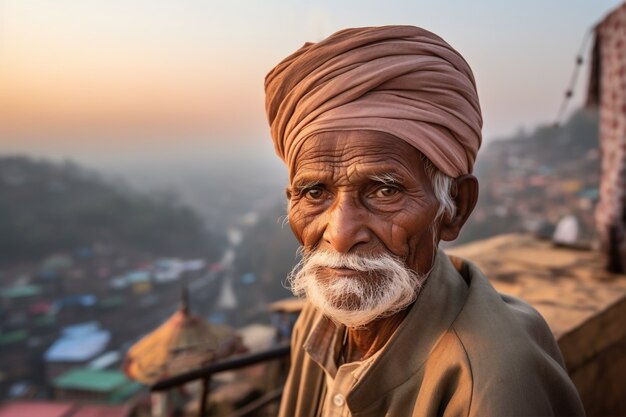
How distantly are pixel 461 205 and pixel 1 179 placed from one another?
120 ft

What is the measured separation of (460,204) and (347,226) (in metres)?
0.39

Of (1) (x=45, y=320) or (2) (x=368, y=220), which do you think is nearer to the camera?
(2) (x=368, y=220)

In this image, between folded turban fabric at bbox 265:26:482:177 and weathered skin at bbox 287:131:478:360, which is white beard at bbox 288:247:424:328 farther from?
folded turban fabric at bbox 265:26:482:177

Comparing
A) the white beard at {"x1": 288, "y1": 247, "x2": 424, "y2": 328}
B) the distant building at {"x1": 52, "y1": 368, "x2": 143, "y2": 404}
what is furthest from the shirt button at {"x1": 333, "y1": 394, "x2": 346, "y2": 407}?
the distant building at {"x1": 52, "y1": 368, "x2": 143, "y2": 404}

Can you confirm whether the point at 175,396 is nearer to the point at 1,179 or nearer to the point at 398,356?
the point at 398,356

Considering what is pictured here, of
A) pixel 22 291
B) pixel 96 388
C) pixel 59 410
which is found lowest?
pixel 22 291

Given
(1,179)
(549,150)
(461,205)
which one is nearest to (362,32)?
(461,205)

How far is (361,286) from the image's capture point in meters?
1.12

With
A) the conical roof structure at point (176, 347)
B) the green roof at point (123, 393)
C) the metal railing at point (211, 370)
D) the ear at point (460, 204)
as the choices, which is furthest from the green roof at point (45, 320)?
the ear at point (460, 204)

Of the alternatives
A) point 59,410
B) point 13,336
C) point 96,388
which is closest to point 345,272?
point 59,410

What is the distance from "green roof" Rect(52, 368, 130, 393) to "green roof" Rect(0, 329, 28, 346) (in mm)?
7263

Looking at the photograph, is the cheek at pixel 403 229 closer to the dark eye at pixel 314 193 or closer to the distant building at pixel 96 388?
the dark eye at pixel 314 193

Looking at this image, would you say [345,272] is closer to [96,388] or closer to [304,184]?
[304,184]

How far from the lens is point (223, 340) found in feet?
23.3
